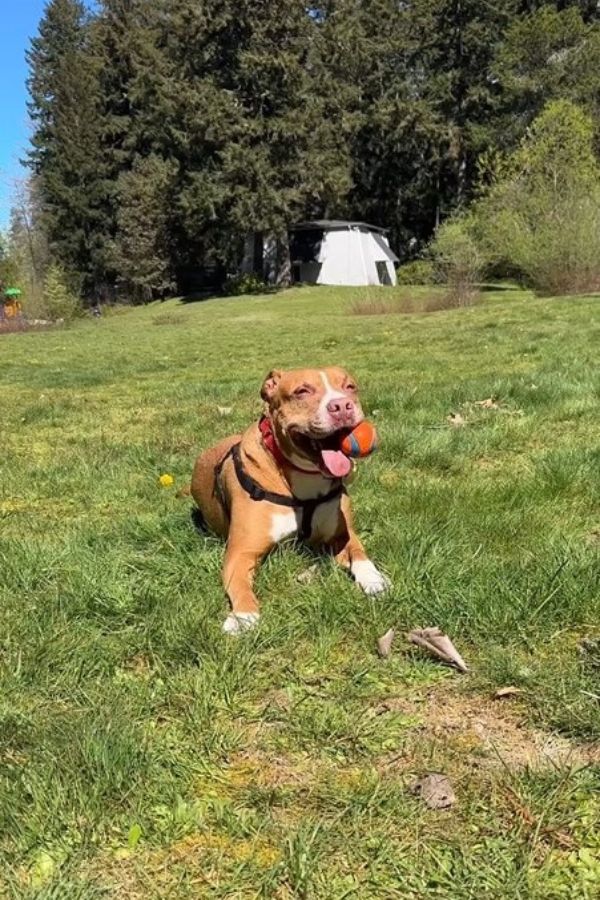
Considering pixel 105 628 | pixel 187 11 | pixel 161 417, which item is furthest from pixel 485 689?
pixel 187 11

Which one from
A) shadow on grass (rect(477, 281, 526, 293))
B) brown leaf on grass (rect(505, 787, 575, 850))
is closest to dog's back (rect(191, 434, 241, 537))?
brown leaf on grass (rect(505, 787, 575, 850))

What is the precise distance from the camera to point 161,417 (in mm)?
7602

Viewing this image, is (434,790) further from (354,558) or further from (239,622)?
(354,558)

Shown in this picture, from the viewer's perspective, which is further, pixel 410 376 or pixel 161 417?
pixel 410 376

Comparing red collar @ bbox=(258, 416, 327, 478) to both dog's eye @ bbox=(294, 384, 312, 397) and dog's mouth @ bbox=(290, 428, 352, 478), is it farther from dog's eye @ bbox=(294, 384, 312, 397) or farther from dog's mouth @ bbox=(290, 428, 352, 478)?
dog's eye @ bbox=(294, 384, 312, 397)

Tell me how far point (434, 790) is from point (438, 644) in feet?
2.27

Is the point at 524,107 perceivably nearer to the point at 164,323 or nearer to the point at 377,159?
the point at 377,159

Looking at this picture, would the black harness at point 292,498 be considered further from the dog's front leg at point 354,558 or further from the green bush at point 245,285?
the green bush at point 245,285

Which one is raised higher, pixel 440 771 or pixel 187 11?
pixel 187 11

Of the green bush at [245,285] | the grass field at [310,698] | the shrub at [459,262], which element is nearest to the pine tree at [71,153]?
the green bush at [245,285]

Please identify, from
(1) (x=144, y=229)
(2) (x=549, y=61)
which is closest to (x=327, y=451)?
(2) (x=549, y=61)

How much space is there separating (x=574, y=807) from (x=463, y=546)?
5.16ft

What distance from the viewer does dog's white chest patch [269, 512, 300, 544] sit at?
3.32m

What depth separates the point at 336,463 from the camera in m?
3.19
